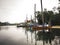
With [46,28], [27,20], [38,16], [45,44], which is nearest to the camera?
[45,44]

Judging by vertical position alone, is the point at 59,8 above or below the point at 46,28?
above

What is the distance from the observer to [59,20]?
13906mm

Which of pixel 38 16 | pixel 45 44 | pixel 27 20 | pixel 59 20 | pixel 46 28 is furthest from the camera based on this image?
pixel 27 20

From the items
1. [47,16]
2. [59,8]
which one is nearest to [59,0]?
[59,8]

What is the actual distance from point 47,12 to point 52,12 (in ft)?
1.54

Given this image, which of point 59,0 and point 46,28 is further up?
point 59,0

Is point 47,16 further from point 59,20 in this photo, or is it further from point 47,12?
point 59,20

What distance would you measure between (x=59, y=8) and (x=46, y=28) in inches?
139

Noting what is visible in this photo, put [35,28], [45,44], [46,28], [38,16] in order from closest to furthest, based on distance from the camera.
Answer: [45,44]
[46,28]
[35,28]
[38,16]

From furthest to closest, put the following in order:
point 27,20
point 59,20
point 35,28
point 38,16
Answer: point 27,20, point 38,16, point 59,20, point 35,28

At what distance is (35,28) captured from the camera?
13.0 meters

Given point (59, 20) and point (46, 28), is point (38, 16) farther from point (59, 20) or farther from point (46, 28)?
point (46, 28)

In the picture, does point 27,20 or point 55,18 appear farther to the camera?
point 27,20

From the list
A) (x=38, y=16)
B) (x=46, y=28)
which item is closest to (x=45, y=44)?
(x=46, y=28)
